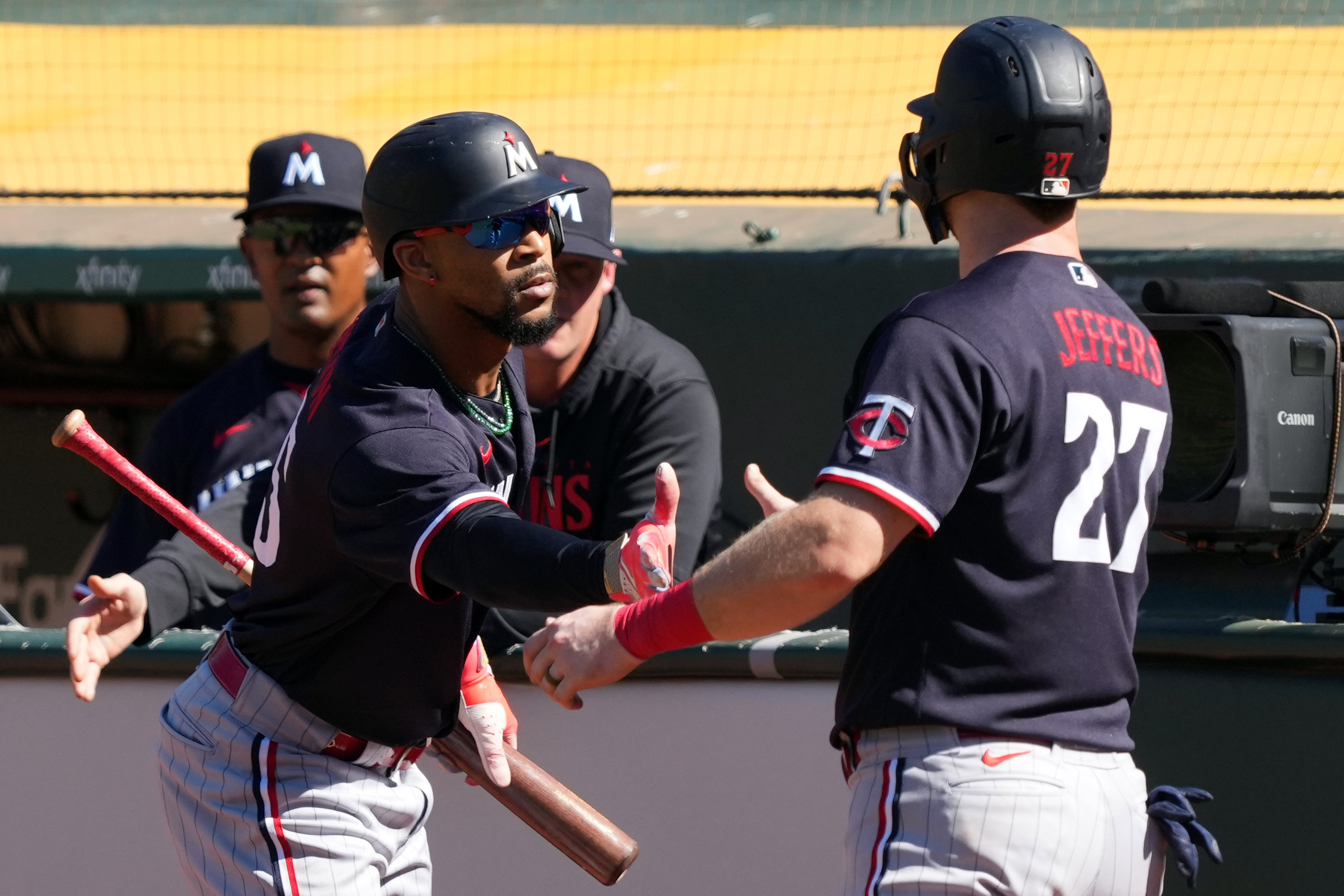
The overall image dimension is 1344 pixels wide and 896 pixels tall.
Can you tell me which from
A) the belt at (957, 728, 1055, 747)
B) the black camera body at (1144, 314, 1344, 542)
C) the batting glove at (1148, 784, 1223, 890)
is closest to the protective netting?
the black camera body at (1144, 314, 1344, 542)

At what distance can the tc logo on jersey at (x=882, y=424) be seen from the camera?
1932mm

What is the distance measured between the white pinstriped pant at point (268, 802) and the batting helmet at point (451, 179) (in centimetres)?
76

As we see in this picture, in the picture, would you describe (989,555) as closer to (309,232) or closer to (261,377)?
(261,377)

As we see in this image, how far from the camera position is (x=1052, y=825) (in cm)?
203

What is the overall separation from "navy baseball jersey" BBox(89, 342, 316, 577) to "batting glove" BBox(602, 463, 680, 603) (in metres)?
1.79

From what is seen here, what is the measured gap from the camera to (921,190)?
2305 millimetres

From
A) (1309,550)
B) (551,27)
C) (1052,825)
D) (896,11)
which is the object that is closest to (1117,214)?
(1309,550)

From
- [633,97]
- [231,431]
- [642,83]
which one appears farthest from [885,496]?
[642,83]

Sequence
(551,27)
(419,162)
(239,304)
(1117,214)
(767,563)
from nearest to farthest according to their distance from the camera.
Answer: (767,563)
(419,162)
(1117,214)
(239,304)
(551,27)

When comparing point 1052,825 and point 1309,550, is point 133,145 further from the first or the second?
point 1052,825

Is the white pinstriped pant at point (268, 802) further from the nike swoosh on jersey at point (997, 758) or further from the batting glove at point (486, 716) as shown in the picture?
the nike swoosh on jersey at point (997, 758)

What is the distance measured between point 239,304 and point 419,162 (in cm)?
311

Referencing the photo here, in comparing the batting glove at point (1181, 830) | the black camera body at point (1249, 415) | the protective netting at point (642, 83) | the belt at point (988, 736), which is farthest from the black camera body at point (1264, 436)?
the protective netting at point (642, 83)

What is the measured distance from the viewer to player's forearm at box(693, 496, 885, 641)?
191cm
